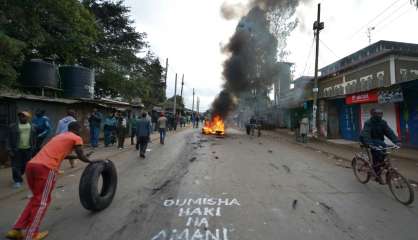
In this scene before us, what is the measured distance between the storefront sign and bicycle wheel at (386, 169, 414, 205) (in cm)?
945

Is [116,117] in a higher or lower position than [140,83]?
lower

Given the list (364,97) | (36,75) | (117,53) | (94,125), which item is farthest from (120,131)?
(117,53)

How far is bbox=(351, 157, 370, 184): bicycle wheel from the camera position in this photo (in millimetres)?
7590

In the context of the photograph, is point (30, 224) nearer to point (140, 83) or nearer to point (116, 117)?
point (116, 117)

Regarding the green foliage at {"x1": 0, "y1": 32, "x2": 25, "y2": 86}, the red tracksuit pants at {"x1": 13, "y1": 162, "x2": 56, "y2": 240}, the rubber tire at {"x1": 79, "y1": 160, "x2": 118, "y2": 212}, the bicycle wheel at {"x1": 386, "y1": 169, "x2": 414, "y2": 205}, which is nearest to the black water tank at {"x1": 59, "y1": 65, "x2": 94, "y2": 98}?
the green foliage at {"x1": 0, "y1": 32, "x2": 25, "y2": 86}

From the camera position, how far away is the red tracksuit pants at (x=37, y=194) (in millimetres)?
4004

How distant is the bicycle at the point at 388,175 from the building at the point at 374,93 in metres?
7.54

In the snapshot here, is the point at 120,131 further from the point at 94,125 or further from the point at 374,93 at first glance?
the point at 374,93

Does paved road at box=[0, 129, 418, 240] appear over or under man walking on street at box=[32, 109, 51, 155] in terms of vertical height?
under

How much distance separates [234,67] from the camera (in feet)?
96.9

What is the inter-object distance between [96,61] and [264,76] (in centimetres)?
1692

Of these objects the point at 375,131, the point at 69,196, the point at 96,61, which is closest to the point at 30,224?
the point at 69,196

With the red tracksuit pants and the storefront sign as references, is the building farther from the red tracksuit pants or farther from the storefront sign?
the red tracksuit pants

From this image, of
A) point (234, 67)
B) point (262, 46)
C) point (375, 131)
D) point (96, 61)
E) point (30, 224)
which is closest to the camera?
point (30, 224)
